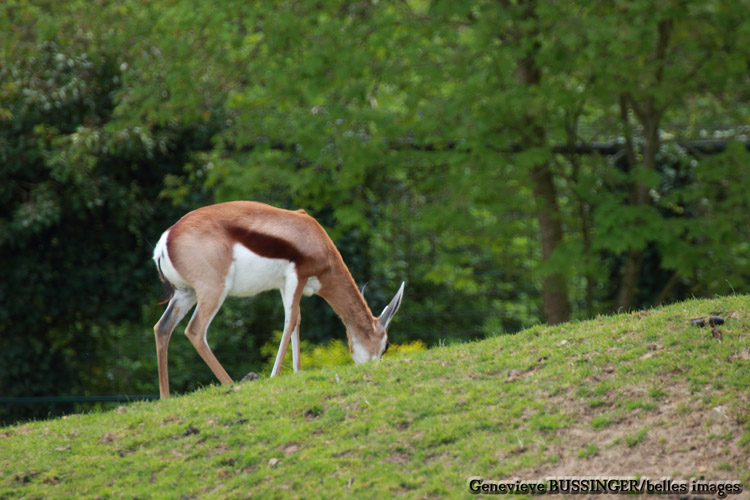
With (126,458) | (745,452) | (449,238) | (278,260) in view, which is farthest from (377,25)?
(745,452)

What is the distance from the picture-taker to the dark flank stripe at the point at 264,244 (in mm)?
7219

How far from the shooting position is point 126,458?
5.64 meters

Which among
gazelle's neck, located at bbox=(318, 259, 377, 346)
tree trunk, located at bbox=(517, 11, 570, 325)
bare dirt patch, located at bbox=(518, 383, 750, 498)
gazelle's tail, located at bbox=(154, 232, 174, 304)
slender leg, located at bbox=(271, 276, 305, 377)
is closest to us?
bare dirt patch, located at bbox=(518, 383, 750, 498)

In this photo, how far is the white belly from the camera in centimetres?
720

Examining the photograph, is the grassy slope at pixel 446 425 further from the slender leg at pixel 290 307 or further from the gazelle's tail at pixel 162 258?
the gazelle's tail at pixel 162 258

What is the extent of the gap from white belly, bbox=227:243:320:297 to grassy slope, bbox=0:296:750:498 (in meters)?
0.95

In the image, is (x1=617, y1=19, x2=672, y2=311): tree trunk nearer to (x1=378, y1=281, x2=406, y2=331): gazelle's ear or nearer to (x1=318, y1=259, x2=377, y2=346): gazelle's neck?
(x1=378, y1=281, x2=406, y2=331): gazelle's ear

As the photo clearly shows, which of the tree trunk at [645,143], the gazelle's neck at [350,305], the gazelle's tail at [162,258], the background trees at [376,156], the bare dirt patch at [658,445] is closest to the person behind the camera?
the bare dirt patch at [658,445]

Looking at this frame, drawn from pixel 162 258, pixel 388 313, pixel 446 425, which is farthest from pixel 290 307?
pixel 446 425

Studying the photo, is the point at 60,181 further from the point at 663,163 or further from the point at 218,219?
the point at 663,163

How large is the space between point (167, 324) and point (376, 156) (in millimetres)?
3753

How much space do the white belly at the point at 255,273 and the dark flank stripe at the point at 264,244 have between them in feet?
0.12

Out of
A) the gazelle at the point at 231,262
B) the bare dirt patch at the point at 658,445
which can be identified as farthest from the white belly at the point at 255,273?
the bare dirt patch at the point at 658,445

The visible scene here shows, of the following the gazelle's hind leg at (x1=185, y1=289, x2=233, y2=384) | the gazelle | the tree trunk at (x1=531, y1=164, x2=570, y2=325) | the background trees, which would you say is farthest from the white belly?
the tree trunk at (x1=531, y1=164, x2=570, y2=325)
